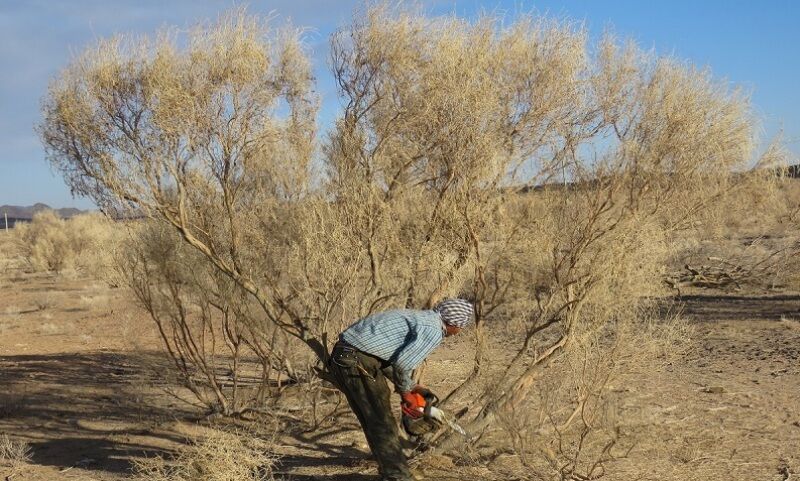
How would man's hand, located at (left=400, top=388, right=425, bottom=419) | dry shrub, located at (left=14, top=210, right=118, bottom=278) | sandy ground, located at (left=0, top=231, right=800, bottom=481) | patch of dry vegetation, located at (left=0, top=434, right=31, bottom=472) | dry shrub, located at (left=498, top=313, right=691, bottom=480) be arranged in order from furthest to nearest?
dry shrub, located at (left=14, top=210, right=118, bottom=278)
patch of dry vegetation, located at (left=0, top=434, right=31, bottom=472)
sandy ground, located at (left=0, top=231, right=800, bottom=481)
dry shrub, located at (left=498, top=313, right=691, bottom=480)
man's hand, located at (left=400, top=388, right=425, bottom=419)

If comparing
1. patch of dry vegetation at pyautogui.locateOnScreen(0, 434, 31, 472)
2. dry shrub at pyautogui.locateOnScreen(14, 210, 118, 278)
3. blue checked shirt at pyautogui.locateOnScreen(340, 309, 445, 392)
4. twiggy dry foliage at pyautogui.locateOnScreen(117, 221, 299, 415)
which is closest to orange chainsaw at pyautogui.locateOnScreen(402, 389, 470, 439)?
blue checked shirt at pyautogui.locateOnScreen(340, 309, 445, 392)

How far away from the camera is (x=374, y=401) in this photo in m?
5.23

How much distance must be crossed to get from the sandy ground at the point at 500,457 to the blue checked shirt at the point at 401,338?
1243mm

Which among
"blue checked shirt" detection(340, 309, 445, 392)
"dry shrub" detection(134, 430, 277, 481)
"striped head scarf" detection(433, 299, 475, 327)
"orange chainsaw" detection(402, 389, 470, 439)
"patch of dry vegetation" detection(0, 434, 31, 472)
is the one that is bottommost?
"patch of dry vegetation" detection(0, 434, 31, 472)

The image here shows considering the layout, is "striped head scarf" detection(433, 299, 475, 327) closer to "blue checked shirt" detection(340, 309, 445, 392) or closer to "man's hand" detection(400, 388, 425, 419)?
"blue checked shirt" detection(340, 309, 445, 392)

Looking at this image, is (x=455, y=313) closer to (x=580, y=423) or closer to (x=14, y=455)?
(x=580, y=423)

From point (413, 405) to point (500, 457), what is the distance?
163cm

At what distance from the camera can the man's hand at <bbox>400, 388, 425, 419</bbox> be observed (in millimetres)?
5000

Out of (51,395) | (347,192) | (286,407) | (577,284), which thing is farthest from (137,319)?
(577,284)

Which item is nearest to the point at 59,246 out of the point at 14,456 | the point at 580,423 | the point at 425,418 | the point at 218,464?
the point at 14,456

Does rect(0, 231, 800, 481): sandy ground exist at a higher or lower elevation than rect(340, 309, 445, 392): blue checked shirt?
lower

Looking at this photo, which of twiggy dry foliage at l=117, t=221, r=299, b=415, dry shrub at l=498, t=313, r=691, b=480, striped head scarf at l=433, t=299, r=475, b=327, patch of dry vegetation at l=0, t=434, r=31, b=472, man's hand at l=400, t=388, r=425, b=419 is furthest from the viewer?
twiggy dry foliage at l=117, t=221, r=299, b=415

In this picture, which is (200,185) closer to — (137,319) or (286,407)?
(286,407)

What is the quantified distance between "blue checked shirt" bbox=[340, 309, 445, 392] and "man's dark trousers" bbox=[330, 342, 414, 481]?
85 mm
